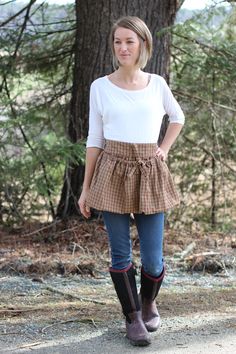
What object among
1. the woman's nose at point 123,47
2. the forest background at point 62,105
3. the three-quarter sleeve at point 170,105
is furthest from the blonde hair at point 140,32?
the forest background at point 62,105

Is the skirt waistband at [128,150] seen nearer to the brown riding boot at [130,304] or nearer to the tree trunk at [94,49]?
the brown riding boot at [130,304]

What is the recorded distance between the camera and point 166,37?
774 cm

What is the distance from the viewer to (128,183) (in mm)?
4477

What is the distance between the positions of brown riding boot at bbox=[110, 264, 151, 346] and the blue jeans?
0.18 feet

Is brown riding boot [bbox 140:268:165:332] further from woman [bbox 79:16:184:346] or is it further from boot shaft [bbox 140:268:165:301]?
woman [bbox 79:16:184:346]

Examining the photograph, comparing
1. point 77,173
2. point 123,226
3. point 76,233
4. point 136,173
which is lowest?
point 76,233

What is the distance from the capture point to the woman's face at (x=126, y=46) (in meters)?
4.46

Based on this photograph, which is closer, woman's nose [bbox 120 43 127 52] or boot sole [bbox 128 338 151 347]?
woman's nose [bbox 120 43 127 52]

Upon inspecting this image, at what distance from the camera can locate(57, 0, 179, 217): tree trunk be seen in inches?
296

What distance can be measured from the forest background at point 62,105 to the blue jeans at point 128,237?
2.93 metres

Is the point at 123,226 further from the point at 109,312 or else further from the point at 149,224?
the point at 109,312

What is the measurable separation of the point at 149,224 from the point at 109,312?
1057 mm

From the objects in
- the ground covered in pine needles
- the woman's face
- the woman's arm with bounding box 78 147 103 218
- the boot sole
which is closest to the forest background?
the ground covered in pine needles

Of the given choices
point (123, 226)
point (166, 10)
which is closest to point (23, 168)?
point (166, 10)
